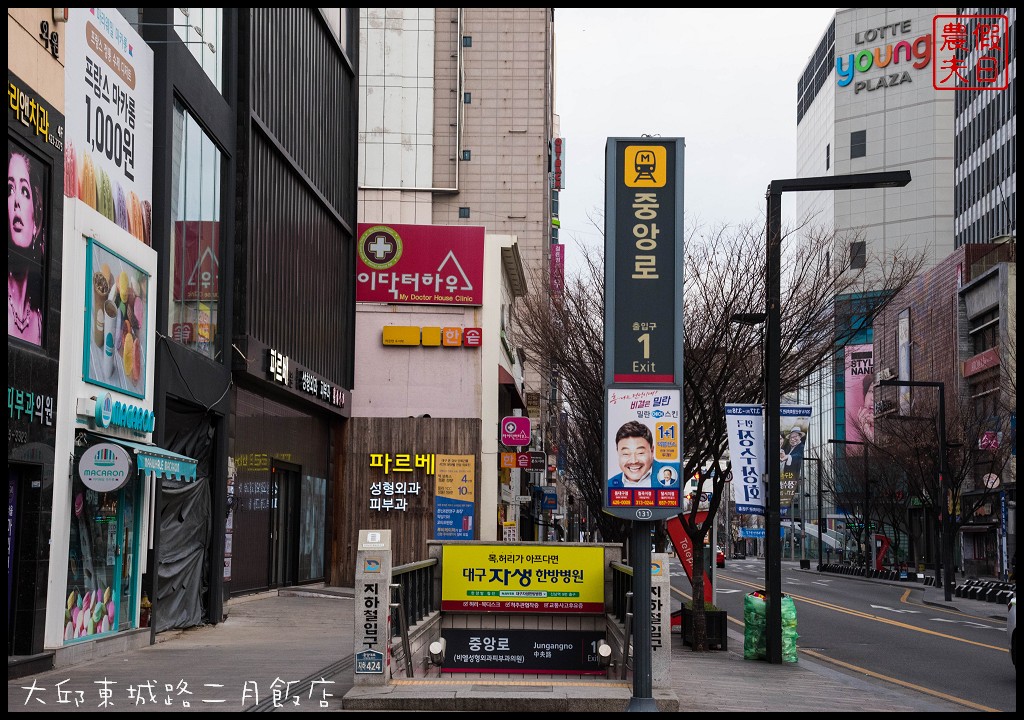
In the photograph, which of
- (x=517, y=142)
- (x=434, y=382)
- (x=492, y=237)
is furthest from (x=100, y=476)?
(x=517, y=142)

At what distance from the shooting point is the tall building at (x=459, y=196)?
40250mm

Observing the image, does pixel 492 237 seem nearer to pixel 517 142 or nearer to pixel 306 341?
pixel 306 341

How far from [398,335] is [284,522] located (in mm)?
8922

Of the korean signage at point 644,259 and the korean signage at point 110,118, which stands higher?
the korean signage at point 110,118

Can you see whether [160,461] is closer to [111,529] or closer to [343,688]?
[111,529]

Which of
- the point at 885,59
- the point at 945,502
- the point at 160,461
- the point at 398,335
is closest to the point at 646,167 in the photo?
the point at 160,461

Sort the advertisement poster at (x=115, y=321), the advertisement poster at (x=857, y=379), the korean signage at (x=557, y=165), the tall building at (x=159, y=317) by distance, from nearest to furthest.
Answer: the tall building at (x=159, y=317) < the advertisement poster at (x=115, y=321) < the korean signage at (x=557, y=165) < the advertisement poster at (x=857, y=379)

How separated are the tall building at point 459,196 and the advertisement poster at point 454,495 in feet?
0.94

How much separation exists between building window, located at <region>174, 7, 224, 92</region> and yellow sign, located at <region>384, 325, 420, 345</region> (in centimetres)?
1574

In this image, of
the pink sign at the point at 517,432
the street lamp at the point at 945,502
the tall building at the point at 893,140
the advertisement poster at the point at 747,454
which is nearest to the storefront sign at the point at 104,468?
the advertisement poster at the point at 747,454

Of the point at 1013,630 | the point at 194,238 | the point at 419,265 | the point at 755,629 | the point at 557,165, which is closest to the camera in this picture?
the point at 1013,630

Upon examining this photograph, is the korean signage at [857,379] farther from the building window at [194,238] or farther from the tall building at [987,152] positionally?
the building window at [194,238]

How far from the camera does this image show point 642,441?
1141 centimetres

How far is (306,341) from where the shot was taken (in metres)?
33.2
